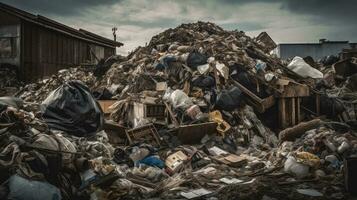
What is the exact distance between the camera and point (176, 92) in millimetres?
8531

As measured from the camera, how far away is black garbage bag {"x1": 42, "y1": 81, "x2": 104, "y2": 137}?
241 inches

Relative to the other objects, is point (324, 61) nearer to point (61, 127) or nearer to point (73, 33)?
point (73, 33)

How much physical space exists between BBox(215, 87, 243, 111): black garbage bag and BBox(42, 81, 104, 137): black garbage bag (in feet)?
11.1

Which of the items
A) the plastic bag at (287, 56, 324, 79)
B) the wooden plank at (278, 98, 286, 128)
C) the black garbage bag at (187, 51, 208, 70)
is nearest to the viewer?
the wooden plank at (278, 98, 286, 128)

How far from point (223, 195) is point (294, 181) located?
1258 millimetres

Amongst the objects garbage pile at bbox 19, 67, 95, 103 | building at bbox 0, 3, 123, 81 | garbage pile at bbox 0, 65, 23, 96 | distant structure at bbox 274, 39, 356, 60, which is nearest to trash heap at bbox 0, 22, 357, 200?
garbage pile at bbox 19, 67, 95, 103

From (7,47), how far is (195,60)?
986 centimetres

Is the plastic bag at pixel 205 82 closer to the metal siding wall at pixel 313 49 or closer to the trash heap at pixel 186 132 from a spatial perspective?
the trash heap at pixel 186 132

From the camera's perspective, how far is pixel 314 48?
3048 centimetres

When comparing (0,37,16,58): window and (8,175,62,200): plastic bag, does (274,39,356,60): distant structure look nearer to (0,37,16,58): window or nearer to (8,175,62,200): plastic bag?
(0,37,16,58): window

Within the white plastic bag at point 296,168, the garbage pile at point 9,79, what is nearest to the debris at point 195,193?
the white plastic bag at point 296,168

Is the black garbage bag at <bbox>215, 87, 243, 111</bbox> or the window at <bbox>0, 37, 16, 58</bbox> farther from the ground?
the window at <bbox>0, 37, 16, 58</bbox>

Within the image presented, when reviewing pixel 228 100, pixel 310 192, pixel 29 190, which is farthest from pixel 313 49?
pixel 29 190

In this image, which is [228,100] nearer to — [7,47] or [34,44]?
[34,44]
